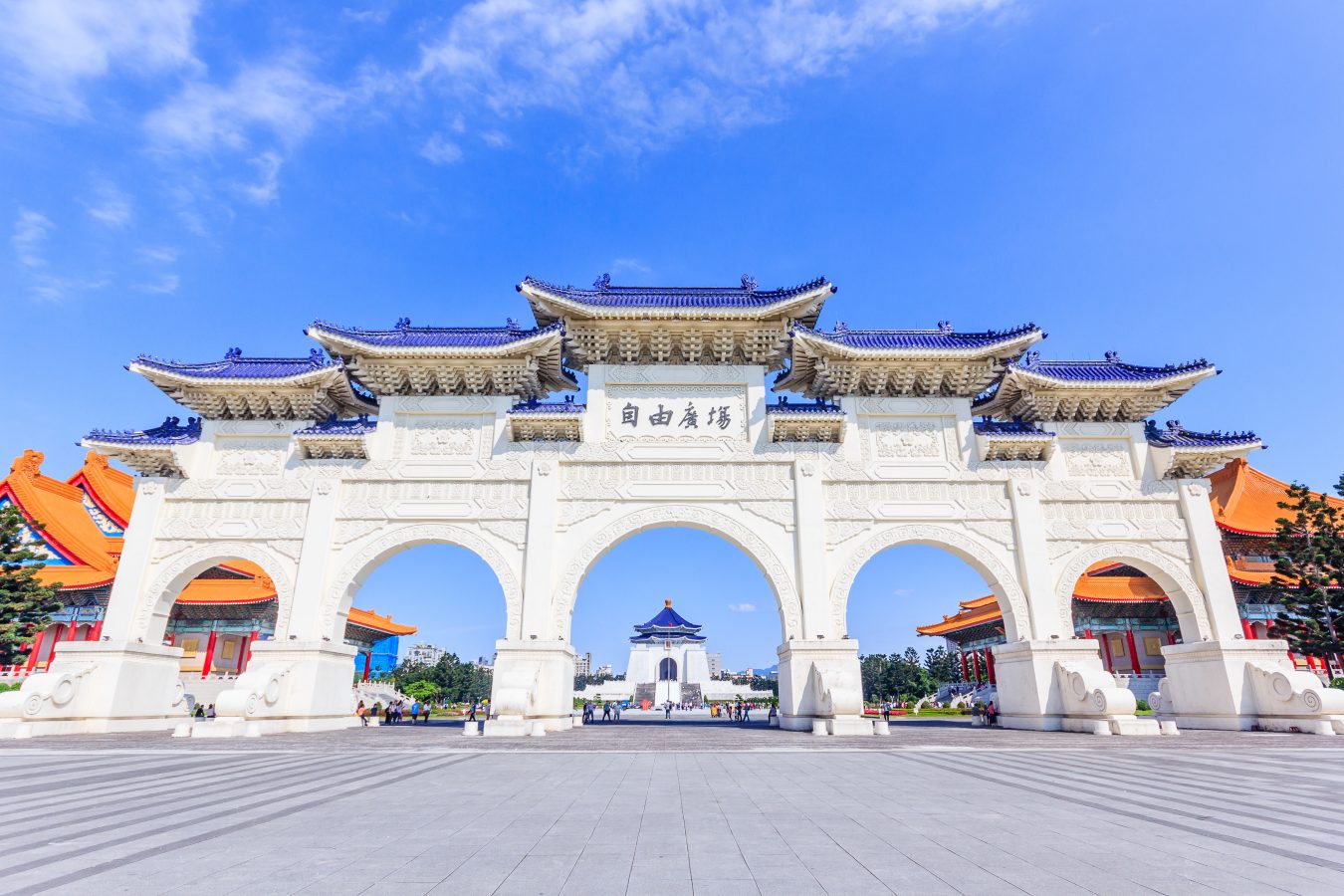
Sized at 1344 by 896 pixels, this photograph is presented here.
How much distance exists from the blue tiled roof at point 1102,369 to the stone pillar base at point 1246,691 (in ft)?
21.0

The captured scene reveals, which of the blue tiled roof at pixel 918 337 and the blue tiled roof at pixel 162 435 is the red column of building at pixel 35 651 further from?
the blue tiled roof at pixel 918 337

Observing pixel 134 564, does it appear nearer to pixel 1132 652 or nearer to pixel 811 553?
pixel 811 553

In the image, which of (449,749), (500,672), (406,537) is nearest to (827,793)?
(449,749)

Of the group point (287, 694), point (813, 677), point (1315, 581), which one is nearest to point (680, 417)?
point (813, 677)

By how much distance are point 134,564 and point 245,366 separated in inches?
208

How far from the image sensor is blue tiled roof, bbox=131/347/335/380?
1675 centimetres

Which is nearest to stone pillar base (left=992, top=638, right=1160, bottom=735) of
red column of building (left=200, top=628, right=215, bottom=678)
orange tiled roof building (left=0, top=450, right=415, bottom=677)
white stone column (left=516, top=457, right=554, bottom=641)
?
white stone column (left=516, top=457, right=554, bottom=641)

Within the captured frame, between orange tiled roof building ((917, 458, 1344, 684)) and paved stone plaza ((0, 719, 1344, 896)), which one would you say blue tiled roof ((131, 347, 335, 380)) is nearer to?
paved stone plaza ((0, 719, 1344, 896))

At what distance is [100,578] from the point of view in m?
22.2

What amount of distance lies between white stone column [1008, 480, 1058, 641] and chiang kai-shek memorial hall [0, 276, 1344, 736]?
0.06m

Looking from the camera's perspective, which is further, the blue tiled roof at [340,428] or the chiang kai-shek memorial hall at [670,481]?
the blue tiled roof at [340,428]

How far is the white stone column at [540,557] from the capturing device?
1533cm

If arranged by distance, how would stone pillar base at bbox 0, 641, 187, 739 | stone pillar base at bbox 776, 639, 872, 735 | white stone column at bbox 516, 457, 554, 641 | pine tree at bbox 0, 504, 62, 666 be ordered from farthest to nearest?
pine tree at bbox 0, 504, 62, 666 < white stone column at bbox 516, 457, 554, 641 < stone pillar base at bbox 776, 639, 872, 735 < stone pillar base at bbox 0, 641, 187, 739

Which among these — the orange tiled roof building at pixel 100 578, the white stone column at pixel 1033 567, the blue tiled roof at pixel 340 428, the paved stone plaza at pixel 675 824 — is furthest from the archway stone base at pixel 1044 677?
the orange tiled roof building at pixel 100 578
